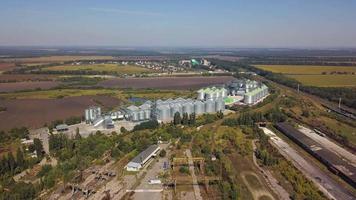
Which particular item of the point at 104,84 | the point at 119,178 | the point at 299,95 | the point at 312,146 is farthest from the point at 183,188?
the point at 104,84

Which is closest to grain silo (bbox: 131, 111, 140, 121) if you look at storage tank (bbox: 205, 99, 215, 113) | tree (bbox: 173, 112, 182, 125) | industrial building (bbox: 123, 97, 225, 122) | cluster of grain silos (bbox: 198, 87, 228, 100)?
industrial building (bbox: 123, 97, 225, 122)

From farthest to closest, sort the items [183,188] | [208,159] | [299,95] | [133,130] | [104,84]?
[104,84] → [299,95] → [133,130] → [208,159] → [183,188]

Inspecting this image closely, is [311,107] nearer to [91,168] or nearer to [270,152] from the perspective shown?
[270,152]

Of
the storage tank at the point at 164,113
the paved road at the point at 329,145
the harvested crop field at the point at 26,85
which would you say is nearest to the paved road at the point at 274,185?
the paved road at the point at 329,145

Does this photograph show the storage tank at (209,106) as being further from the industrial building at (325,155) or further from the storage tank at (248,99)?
the industrial building at (325,155)

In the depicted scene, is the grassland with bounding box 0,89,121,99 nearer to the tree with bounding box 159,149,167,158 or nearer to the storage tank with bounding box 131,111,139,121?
the storage tank with bounding box 131,111,139,121

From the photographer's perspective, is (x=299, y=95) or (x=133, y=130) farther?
(x=299, y=95)

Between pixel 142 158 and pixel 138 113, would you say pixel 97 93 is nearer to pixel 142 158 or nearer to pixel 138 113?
pixel 138 113
